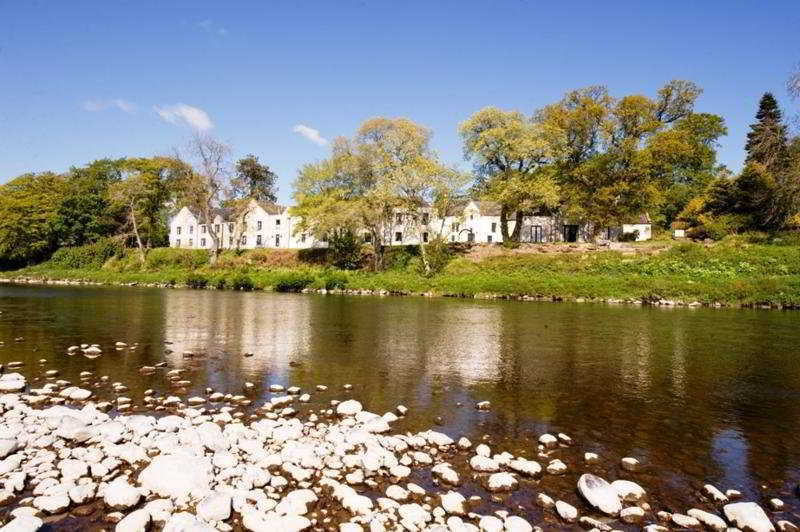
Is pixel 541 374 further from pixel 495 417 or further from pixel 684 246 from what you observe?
pixel 684 246

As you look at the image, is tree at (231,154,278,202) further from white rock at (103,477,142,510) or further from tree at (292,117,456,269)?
white rock at (103,477,142,510)

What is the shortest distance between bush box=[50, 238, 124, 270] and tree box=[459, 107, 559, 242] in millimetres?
60423

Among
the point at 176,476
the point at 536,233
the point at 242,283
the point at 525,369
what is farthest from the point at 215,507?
the point at 536,233

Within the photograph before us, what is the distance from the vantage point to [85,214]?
87.2m

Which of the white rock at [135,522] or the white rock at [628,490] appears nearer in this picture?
the white rock at [135,522]

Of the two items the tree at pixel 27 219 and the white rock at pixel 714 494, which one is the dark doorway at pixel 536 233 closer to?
the white rock at pixel 714 494

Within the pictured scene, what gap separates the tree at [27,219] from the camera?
81.4m

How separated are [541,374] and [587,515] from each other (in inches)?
376

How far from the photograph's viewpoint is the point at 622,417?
12117 mm

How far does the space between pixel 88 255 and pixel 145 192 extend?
15572 mm

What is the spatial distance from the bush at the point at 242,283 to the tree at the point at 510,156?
98.4 feet

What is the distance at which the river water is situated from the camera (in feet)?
33.3

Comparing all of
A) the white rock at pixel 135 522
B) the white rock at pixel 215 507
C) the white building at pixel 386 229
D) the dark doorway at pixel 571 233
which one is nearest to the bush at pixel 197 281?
the white building at pixel 386 229

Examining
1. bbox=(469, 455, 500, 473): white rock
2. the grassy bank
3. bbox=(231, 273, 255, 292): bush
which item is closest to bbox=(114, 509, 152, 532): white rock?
bbox=(469, 455, 500, 473): white rock
